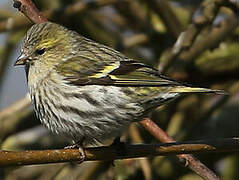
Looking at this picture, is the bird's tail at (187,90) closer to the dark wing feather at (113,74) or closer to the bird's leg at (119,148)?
the dark wing feather at (113,74)

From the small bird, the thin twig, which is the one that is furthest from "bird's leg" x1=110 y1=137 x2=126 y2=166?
the thin twig

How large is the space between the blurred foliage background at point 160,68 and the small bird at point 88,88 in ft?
2.44

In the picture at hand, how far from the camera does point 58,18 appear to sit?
4.96 metres

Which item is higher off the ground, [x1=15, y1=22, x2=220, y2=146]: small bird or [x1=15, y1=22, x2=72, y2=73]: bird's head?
[x1=15, y1=22, x2=72, y2=73]: bird's head

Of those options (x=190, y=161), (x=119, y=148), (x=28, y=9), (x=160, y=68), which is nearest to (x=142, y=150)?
(x=119, y=148)

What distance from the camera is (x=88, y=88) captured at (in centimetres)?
374

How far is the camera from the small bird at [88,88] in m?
3.61

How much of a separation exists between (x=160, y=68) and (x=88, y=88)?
3.01ft

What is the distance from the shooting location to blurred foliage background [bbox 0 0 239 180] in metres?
4.68

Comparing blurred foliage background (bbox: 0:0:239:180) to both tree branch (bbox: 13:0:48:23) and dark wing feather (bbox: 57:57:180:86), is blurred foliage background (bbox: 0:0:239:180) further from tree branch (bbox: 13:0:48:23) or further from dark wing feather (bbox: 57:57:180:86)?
tree branch (bbox: 13:0:48:23)

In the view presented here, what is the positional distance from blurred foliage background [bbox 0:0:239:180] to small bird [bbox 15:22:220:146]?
745mm

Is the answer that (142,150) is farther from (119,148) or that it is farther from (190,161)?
(190,161)

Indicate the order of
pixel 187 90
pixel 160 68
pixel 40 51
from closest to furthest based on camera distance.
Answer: pixel 187 90, pixel 40 51, pixel 160 68

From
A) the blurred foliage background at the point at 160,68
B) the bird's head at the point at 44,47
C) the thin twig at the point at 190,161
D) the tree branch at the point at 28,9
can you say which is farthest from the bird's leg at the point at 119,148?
the blurred foliage background at the point at 160,68
